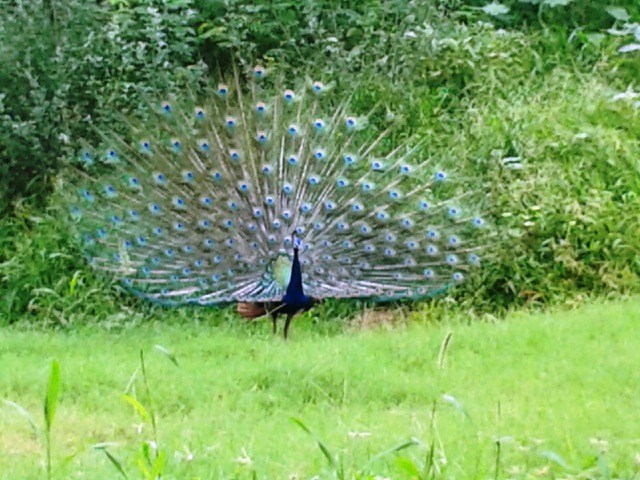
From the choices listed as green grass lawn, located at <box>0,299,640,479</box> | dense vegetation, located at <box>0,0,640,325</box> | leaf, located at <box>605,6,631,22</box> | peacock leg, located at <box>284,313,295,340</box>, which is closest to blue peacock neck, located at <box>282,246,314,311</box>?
peacock leg, located at <box>284,313,295,340</box>

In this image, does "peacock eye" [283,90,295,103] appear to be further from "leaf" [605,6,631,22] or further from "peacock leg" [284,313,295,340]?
"leaf" [605,6,631,22]

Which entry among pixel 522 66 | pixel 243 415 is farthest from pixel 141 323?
pixel 522 66

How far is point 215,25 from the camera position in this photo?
9883 mm

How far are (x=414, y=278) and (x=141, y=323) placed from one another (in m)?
1.61

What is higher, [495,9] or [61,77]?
[495,9]

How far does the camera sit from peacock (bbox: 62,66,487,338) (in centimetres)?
721

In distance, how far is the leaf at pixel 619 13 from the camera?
1022 cm

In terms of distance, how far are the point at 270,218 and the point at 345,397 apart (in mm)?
2073

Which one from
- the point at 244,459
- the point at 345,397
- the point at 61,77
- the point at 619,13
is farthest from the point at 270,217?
the point at 619,13

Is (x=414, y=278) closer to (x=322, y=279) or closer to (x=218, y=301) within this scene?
(x=322, y=279)

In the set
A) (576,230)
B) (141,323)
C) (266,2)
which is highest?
(266,2)

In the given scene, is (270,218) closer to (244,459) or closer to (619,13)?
(244,459)

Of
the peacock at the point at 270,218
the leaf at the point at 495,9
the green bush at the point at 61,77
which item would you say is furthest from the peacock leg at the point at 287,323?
the leaf at the point at 495,9

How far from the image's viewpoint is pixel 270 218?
7.30 metres
